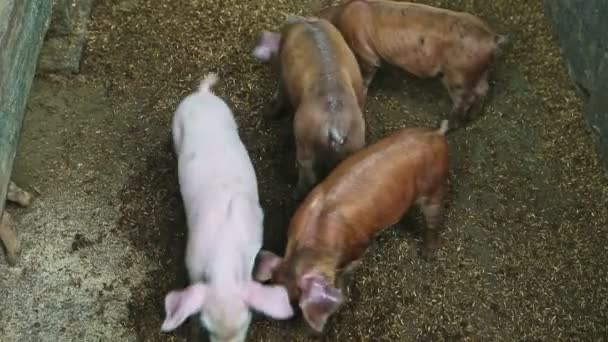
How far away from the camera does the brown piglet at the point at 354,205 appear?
284cm

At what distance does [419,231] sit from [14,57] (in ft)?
5.77

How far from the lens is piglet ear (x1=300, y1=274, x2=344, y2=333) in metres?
2.67

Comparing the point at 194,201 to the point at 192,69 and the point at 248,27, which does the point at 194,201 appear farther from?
the point at 248,27

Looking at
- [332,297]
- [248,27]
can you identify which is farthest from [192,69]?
[332,297]

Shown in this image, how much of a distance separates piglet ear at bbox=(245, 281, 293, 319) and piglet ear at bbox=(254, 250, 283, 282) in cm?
19

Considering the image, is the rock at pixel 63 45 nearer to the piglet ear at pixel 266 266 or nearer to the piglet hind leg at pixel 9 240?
the piglet hind leg at pixel 9 240

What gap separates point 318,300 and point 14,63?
1.49 m

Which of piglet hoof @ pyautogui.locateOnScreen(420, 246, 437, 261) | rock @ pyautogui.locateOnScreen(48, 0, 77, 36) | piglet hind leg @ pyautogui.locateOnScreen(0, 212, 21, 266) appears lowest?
piglet hoof @ pyautogui.locateOnScreen(420, 246, 437, 261)

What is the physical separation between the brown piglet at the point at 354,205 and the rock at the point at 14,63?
1.08 meters

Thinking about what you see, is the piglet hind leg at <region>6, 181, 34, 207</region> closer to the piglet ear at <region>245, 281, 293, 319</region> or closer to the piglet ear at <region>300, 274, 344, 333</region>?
the piglet ear at <region>245, 281, 293, 319</region>

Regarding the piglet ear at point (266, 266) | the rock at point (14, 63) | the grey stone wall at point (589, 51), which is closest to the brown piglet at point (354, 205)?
the piglet ear at point (266, 266)

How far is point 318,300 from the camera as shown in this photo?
8.76 feet

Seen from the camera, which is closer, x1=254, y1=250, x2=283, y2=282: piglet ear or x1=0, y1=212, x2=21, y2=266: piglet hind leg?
x1=254, y1=250, x2=283, y2=282: piglet ear

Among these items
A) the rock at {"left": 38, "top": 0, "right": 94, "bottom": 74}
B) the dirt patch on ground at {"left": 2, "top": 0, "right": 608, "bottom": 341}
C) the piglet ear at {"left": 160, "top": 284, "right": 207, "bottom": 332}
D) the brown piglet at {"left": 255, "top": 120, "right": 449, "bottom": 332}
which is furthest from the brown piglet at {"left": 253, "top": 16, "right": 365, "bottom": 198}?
the rock at {"left": 38, "top": 0, "right": 94, "bottom": 74}
